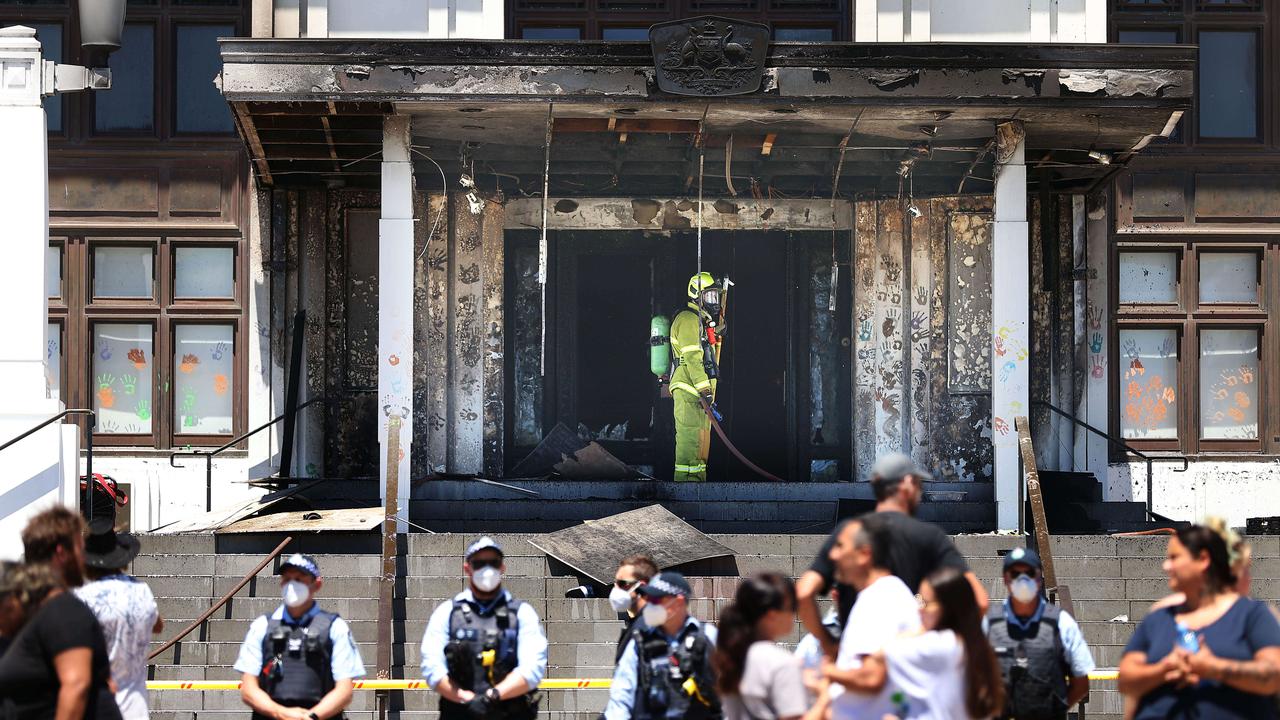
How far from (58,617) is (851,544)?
3092 millimetres

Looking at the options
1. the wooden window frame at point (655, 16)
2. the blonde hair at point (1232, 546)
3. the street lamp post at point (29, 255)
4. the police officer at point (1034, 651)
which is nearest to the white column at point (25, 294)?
the street lamp post at point (29, 255)

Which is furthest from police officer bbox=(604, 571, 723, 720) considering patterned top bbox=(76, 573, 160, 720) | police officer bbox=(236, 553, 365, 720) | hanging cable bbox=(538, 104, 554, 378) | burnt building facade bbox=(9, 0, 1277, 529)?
burnt building facade bbox=(9, 0, 1277, 529)

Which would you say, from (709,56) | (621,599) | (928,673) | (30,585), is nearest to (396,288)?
(709,56)

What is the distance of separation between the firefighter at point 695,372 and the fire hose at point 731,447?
0.03 meters

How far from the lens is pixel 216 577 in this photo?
14.0 meters

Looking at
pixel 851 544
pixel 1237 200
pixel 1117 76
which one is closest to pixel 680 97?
pixel 1117 76

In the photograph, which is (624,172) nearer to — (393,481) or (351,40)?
(351,40)

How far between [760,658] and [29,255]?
1012 cm

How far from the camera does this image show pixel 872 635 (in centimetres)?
634

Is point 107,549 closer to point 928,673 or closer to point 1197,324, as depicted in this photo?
point 928,673

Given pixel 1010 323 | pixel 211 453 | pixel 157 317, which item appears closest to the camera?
pixel 1010 323

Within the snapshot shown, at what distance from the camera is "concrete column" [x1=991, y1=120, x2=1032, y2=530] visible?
1603 cm

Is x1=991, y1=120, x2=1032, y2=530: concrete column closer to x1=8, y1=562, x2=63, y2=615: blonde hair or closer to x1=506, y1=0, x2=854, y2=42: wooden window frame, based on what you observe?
x1=506, y1=0, x2=854, y2=42: wooden window frame

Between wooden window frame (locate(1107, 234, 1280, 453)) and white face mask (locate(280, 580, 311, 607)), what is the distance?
1344cm
